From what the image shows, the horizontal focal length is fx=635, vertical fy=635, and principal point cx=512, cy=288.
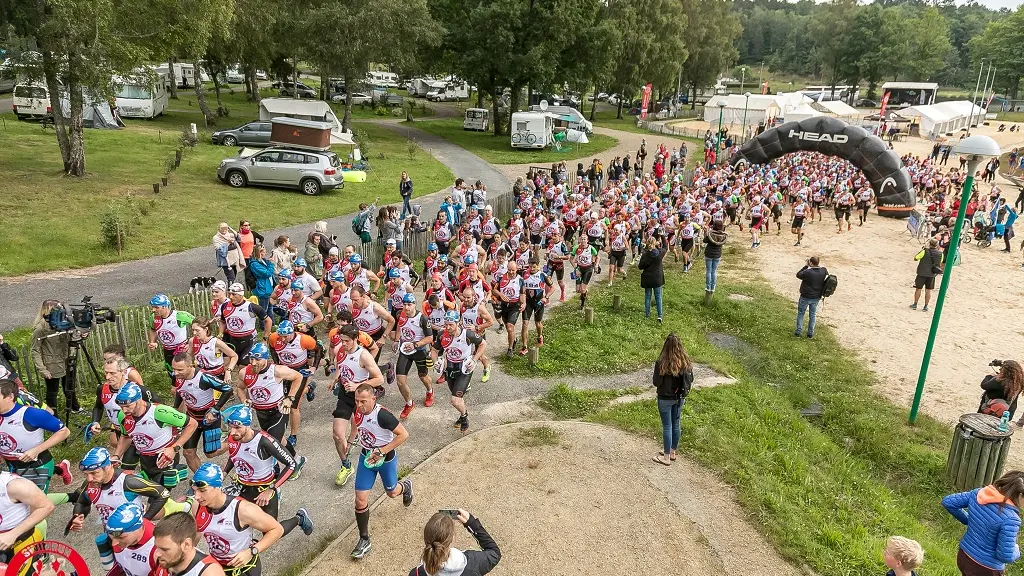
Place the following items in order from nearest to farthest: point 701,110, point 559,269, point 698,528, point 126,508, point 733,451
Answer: point 126,508 → point 698,528 → point 733,451 → point 559,269 → point 701,110

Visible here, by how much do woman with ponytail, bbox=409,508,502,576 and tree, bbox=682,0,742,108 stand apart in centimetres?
7215

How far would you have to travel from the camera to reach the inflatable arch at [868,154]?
27.4 meters

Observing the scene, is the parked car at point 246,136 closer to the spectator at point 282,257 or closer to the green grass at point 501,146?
the green grass at point 501,146

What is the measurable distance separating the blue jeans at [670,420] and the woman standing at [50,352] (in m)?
8.16

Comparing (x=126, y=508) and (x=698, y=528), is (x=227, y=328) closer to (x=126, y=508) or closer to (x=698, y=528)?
(x=126, y=508)

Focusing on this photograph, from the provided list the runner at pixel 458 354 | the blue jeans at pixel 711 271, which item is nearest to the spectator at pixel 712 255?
the blue jeans at pixel 711 271

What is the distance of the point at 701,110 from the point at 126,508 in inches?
3149

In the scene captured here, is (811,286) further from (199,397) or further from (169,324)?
(169,324)

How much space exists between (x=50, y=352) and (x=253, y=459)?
16.4 ft

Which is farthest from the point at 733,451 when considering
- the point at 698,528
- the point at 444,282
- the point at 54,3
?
the point at 54,3

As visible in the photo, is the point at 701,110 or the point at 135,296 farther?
the point at 701,110

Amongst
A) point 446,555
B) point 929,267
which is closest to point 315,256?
point 446,555

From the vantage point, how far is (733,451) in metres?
8.85

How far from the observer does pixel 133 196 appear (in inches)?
848
